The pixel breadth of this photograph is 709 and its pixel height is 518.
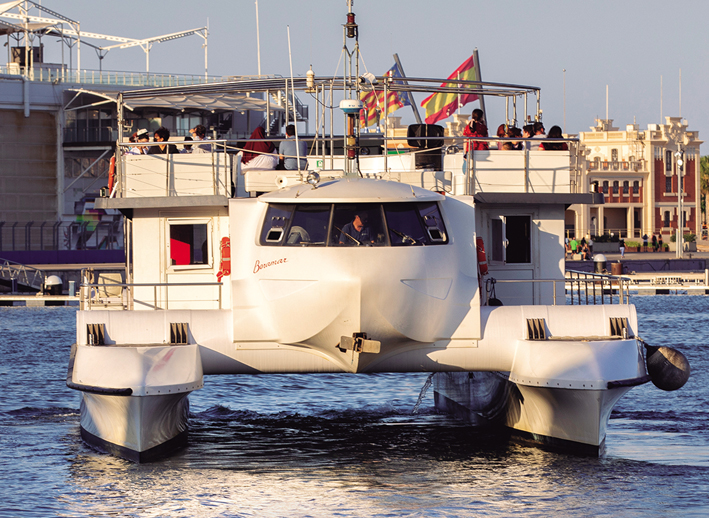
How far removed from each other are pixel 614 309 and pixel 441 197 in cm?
304

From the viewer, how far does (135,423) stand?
13492mm

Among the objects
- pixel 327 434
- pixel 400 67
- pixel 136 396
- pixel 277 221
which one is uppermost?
pixel 400 67

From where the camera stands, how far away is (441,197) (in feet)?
43.0

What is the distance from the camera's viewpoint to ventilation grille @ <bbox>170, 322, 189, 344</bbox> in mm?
13336

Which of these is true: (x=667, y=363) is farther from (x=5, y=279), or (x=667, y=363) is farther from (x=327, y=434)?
(x=5, y=279)

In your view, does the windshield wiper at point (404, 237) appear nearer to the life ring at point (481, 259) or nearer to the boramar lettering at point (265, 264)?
the boramar lettering at point (265, 264)

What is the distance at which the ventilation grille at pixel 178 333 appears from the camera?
1334 cm

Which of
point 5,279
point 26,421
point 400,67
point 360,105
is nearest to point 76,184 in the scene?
point 5,279

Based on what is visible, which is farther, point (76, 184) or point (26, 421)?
point (76, 184)

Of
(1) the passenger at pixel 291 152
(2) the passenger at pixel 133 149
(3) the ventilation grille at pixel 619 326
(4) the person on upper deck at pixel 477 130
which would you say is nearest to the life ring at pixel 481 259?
(3) the ventilation grille at pixel 619 326

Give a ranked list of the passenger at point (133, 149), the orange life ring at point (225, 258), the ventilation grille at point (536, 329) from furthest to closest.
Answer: the passenger at point (133, 149)
the orange life ring at point (225, 258)
the ventilation grille at point (536, 329)

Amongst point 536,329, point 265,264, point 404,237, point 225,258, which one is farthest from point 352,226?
point 536,329

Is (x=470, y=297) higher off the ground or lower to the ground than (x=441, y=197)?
lower

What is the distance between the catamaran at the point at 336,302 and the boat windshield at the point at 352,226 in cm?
2
